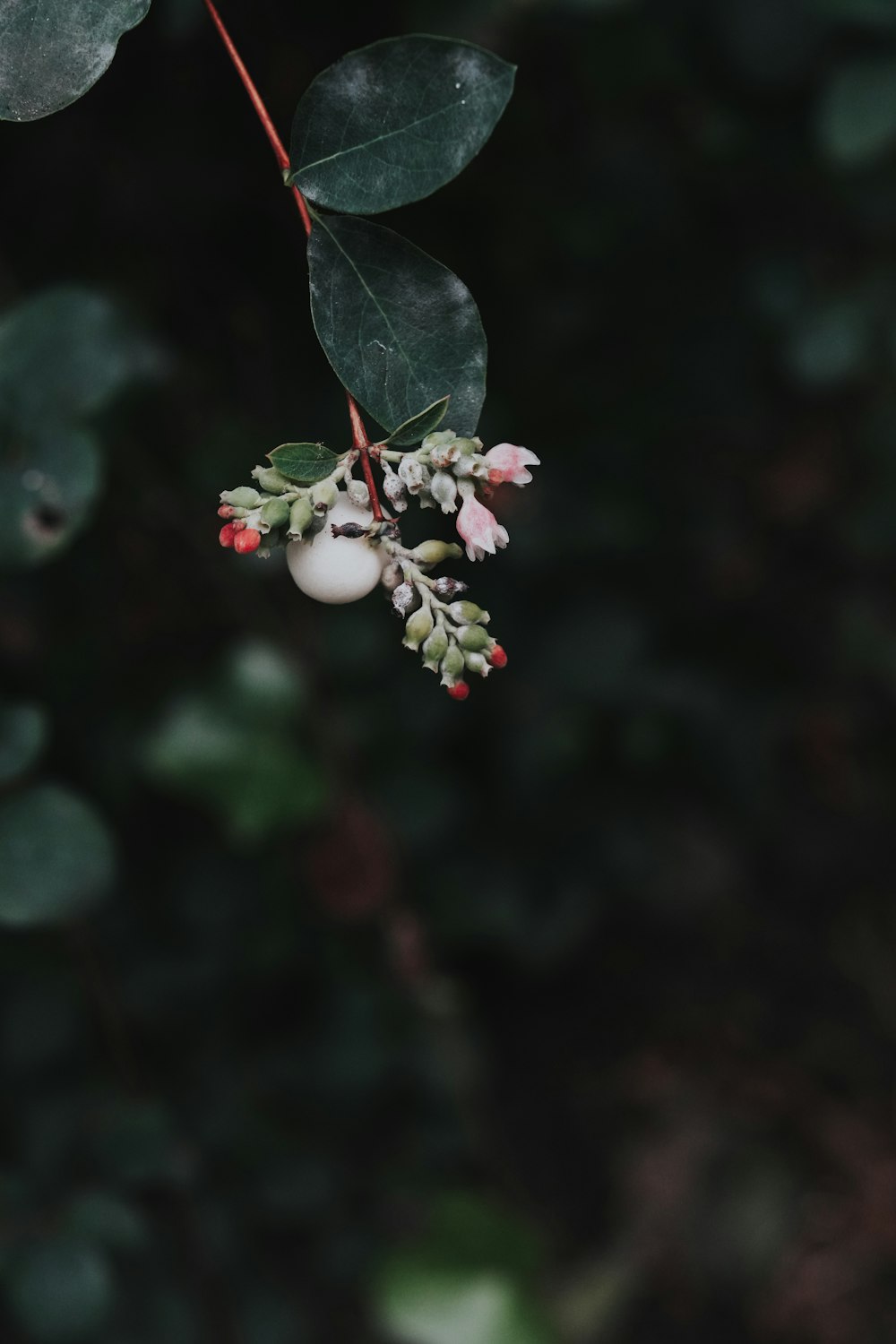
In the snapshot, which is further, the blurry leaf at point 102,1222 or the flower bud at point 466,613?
the blurry leaf at point 102,1222

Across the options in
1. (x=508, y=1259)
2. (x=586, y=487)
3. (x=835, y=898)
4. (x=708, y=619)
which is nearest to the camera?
(x=508, y=1259)

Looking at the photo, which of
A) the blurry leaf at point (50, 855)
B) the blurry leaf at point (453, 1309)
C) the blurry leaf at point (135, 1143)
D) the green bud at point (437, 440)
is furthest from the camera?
the blurry leaf at point (453, 1309)

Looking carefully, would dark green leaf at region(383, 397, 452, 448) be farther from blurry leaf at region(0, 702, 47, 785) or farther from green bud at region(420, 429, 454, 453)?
blurry leaf at region(0, 702, 47, 785)

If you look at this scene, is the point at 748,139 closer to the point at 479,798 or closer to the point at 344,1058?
the point at 479,798

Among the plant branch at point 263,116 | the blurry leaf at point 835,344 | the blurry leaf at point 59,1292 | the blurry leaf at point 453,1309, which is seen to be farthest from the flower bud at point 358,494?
the blurry leaf at point 453,1309

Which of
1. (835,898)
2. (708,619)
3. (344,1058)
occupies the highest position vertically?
(708,619)

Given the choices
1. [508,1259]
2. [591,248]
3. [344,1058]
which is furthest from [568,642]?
[508,1259]

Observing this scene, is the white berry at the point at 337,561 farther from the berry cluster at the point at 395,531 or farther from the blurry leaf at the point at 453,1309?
the blurry leaf at the point at 453,1309
